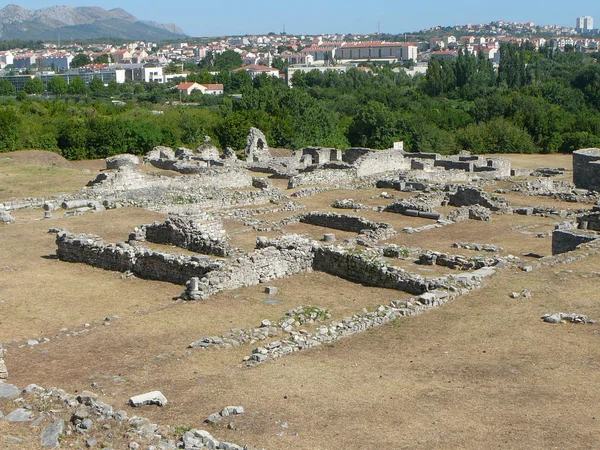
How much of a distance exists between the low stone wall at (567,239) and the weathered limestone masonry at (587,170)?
15080 millimetres

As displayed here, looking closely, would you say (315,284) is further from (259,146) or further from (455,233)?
(259,146)

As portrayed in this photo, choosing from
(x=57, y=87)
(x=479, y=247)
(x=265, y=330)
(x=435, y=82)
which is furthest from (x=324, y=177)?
(x=57, y=87)

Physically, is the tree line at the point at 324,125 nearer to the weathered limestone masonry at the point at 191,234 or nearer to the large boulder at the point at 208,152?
the large boulder at the point at 208,152

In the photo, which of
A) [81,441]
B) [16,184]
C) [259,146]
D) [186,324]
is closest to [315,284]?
[186,324]

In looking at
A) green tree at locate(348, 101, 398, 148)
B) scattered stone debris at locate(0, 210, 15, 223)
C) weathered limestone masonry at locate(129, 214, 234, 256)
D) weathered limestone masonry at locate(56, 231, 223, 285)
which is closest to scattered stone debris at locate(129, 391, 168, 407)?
weathered limestone masonry at locate(56, 231, 223, 285)

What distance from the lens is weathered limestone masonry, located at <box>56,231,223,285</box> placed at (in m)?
18.6

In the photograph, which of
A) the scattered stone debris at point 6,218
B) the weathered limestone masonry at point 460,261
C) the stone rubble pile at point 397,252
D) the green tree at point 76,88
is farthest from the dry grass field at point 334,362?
the green tree at point 76,88

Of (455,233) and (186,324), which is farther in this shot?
(455,233)

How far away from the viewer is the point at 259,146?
49281 mm

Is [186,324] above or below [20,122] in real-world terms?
below

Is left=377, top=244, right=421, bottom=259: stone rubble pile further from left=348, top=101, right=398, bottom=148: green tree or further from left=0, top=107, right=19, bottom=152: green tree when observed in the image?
left=348, top=101, right=398, bottom=148: green tree

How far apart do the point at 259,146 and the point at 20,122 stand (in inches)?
592

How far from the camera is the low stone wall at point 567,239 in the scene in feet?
69.6

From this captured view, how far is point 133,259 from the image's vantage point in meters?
19.7
